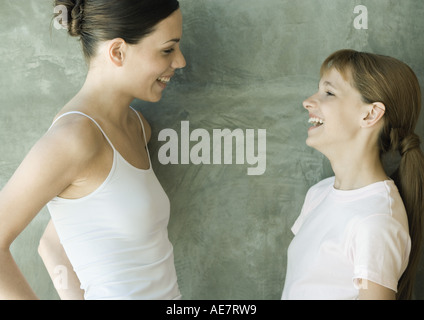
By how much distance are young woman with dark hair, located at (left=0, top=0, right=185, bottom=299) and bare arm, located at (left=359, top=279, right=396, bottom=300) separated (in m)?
0.63

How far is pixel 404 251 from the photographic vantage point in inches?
53.1

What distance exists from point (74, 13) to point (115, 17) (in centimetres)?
15

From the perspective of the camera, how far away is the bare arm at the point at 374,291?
1.29 m

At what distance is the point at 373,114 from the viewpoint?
4.74ft

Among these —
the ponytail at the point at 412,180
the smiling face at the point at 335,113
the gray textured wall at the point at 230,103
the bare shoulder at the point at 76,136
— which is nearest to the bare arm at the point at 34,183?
the bare shoulder at the point at 76,136

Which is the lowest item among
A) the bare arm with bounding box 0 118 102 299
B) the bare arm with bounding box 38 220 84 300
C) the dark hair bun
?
the bare arm with bounding box 38 220 84 300

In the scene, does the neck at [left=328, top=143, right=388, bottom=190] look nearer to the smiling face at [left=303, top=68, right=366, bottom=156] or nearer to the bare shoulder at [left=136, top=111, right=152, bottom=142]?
the smiling face at [left=303, top=68, right=366, bottom=156]

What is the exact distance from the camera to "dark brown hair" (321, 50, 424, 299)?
145 cm

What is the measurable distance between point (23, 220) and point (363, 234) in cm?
94

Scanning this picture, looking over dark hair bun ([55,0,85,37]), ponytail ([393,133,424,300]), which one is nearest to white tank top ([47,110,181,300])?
dark hair bun ([55,0,85,37])

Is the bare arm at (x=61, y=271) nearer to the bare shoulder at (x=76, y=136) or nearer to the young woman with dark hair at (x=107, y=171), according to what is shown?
the young woman with dark hair at (x=107, y=171)

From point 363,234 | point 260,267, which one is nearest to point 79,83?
point 260,267

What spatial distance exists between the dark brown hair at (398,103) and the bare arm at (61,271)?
1143mm

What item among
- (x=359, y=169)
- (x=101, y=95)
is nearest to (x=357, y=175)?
(x=359, y=169)
